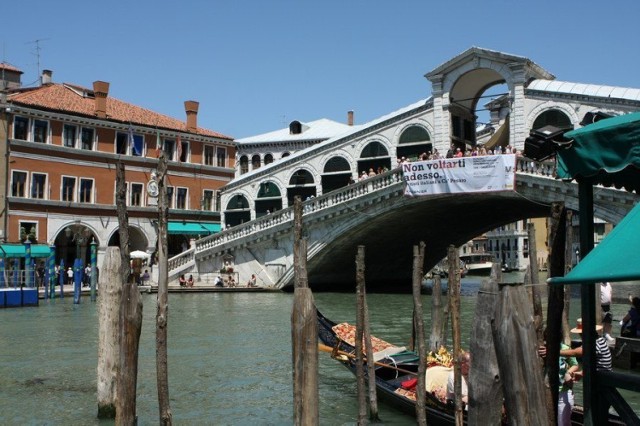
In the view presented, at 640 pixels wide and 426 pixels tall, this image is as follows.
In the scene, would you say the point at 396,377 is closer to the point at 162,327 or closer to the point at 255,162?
the point at 162,327

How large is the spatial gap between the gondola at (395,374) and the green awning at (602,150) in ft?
10.9

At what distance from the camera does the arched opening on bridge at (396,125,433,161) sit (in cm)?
2423

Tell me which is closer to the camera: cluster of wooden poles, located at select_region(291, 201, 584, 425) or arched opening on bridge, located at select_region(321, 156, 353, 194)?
cluster of wooden poles, located at select_region(291, 201, 584, 425)

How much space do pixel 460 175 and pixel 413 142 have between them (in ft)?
14.2

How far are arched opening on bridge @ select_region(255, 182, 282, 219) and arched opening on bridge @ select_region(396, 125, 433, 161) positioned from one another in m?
5.28

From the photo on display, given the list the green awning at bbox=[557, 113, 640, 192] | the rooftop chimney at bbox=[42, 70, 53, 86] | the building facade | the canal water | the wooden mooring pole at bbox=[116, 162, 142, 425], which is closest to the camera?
the green awning at bbox=[557, 113, 640, 192]

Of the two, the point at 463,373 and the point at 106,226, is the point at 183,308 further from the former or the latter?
the point at 463,373

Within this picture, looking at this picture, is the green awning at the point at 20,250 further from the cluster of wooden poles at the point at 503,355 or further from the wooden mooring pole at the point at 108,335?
the cluster of wooden poles at the point at 503,355

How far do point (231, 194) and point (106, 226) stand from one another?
4855mm

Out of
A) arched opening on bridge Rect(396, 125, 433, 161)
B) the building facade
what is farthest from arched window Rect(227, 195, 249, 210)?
arched opening on bridge Rect(396, 125, 433, 161)

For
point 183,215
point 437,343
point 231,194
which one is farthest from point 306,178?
point 437,343

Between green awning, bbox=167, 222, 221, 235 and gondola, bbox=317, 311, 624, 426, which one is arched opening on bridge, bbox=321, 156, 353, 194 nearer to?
green awning, bbox=167, 222, 221, 235

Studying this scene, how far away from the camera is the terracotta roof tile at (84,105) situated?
26.6 metres

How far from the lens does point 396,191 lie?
21.7 m
